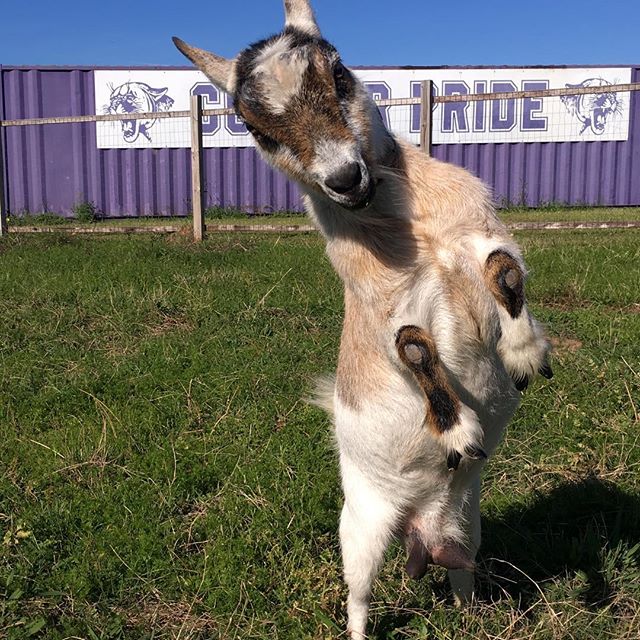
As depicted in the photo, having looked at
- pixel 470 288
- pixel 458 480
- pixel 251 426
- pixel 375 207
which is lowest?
pixel 251 426

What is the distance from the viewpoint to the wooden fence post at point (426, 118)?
10242 mm

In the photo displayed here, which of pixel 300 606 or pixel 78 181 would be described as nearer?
pixel 300 606

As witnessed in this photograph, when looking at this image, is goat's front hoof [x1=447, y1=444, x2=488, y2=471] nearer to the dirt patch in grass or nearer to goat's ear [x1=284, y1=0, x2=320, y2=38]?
the dirt patch in grass

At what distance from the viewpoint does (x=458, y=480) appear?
2.79 metres

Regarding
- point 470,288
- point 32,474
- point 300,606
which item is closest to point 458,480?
point 470,288

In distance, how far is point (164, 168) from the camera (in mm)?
17766

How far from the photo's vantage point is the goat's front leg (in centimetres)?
244

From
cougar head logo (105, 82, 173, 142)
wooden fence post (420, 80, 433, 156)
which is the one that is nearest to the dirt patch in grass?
wooden fence post (420, 80, 433, 156)

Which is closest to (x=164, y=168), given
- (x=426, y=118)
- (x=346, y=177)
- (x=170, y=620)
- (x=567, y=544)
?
(x=426, y=118)

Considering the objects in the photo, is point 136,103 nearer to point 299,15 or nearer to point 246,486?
point 246,486

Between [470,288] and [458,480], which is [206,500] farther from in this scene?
[470,288]

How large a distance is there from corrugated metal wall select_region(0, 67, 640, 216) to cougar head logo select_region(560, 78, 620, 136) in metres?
0.46

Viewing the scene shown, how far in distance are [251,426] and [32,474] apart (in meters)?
1.35

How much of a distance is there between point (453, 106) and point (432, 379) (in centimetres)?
1599
